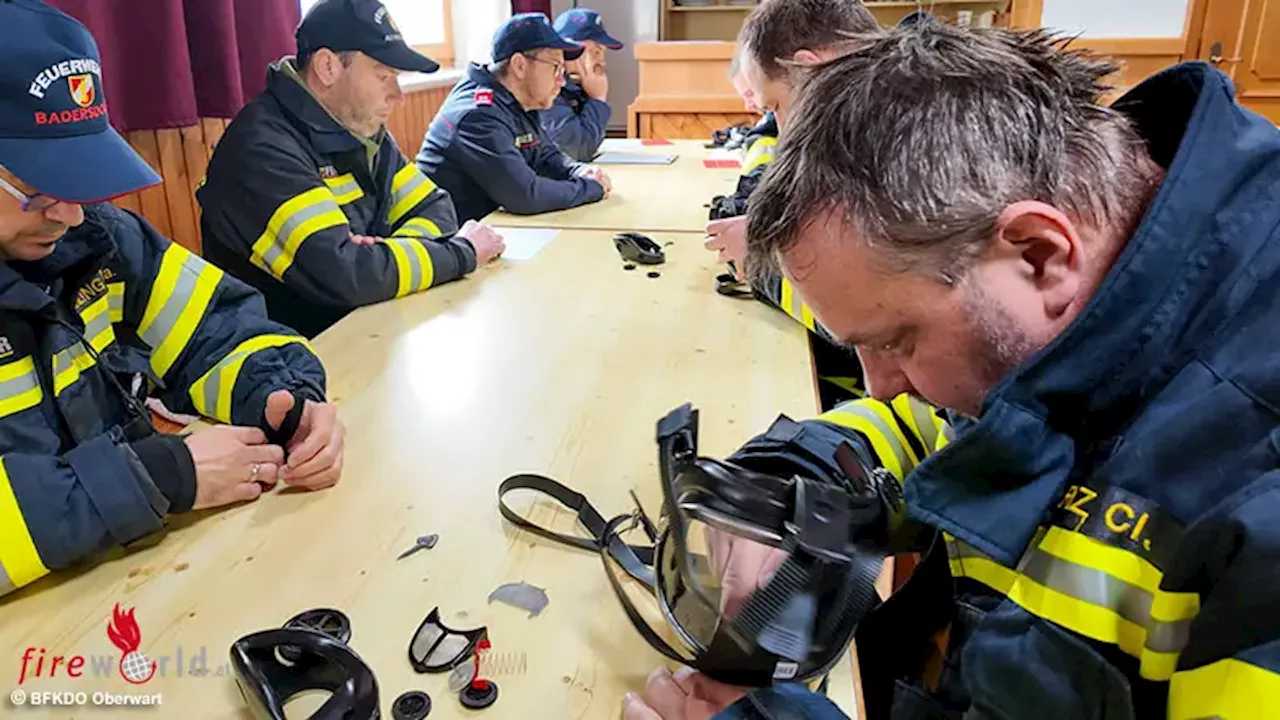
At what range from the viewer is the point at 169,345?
1.25 m

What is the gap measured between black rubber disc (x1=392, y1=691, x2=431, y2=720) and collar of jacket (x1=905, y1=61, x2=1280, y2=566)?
39 cm

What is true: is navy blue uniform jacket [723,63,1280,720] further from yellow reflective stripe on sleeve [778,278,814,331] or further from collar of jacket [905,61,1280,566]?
yellow reflective stripe on sleeve [778,278,814,331]

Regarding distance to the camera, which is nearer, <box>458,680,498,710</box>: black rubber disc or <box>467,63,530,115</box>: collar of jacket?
<box>458,680,498,710</box>: black rubber disc

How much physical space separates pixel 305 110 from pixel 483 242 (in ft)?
1.30

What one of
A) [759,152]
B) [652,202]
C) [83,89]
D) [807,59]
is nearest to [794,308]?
[807,59]

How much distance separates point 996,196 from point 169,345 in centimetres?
106

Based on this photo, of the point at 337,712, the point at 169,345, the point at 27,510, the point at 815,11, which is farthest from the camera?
the point at 815,11

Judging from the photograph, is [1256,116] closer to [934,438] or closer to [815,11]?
[934,438]

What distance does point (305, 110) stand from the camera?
1.76 metres

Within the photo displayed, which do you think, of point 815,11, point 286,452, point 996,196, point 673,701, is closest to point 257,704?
point 673,701

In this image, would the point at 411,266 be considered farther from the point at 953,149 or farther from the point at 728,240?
the point at 953,149

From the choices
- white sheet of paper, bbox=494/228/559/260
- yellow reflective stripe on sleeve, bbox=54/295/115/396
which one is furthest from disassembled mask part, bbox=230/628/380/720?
white sheet of paper, bbox=494/228/559/260

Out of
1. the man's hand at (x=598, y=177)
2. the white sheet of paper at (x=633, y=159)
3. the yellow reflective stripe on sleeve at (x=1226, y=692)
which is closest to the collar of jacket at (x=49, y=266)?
the yellow reflective stripe on sleeve at (x=1226, y=692)

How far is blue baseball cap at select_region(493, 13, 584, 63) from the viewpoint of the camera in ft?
8.64
